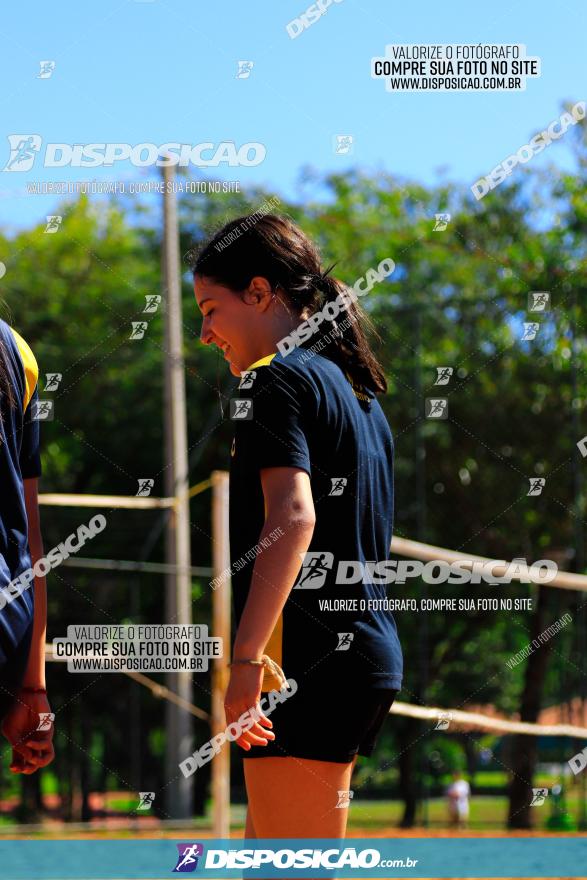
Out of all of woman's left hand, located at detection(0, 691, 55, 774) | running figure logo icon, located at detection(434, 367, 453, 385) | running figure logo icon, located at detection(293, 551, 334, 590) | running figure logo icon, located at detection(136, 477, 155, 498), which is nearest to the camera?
woman's left hand, located at detection(0, 691, 55, 774)

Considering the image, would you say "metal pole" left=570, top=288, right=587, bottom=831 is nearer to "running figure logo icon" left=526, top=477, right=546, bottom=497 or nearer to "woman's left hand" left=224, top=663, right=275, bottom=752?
"running figure logo icon" left=526, top=477, right=546, bottom=497

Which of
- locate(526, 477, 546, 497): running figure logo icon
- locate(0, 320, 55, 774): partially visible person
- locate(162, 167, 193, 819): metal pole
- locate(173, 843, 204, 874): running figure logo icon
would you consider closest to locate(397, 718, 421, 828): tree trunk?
locate(162, 167, 193, 819): metal pole

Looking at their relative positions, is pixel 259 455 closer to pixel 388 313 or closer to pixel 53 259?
pixel 388 313

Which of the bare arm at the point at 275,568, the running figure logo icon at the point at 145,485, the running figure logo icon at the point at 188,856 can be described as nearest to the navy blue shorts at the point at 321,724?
the bare arm at the point at 275,568

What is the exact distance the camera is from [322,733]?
6.70 ft

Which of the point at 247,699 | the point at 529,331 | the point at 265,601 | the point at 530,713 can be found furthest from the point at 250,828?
the point at 530,713

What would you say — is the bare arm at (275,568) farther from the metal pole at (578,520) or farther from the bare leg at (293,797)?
the metal pole at (578,520)

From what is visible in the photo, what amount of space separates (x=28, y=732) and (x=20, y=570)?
0.32m

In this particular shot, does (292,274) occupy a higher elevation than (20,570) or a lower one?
higher

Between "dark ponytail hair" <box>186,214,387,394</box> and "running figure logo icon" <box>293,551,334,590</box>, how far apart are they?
1.14 feet

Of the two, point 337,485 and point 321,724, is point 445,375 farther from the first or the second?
point 321,724

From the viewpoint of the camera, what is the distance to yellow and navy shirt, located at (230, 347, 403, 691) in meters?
2.07

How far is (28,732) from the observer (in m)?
1.96

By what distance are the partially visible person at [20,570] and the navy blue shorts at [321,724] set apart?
358 millimetres
